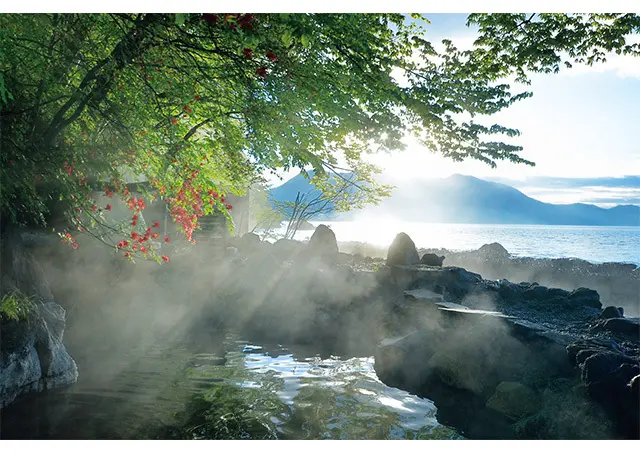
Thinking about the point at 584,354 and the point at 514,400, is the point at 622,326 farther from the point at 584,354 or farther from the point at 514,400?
the point at 514,400

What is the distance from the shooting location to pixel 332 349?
12.2 m

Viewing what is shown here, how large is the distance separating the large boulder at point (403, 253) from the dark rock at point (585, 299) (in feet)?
22.5

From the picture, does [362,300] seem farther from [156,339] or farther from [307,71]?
[307,71]

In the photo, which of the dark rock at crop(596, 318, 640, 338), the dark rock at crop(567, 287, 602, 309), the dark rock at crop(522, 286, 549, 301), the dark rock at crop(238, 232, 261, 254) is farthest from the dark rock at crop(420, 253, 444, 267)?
the dark rock at crop(238, 232, 261, 254)

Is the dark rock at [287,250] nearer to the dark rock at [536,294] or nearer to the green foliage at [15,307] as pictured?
the dark rock at [536,294]

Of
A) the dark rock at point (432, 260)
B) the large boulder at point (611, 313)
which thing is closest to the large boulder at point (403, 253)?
the dark rock at point (432, 260)

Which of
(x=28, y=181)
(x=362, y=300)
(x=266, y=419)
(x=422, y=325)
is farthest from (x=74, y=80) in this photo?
(x=362, y=300)

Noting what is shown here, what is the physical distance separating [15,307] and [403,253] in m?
13.7

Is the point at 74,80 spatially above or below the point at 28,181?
above

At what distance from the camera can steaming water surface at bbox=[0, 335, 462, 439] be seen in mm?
6445

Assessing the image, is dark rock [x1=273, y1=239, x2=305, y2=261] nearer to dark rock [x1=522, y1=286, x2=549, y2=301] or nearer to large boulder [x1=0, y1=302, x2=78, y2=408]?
dark rock [x1=522, y1=286, x2=549, y2=301]

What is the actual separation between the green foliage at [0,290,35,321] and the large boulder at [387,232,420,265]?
12873mm
